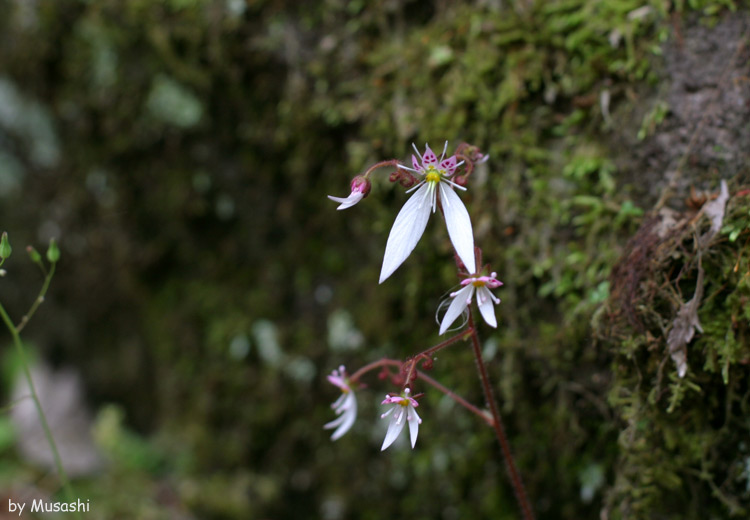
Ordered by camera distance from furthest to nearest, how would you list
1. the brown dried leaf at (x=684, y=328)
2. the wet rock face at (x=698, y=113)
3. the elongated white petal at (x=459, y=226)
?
the wet rock face at (x=698, y=113) → the brown dried leaf at (x=684, y=328) → the elongated white petal at (x=459, y=226)

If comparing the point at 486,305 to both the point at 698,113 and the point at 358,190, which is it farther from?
the point at 698,113

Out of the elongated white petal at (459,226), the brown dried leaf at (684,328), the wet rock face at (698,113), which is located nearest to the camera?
the elongated white petal at (459,226)

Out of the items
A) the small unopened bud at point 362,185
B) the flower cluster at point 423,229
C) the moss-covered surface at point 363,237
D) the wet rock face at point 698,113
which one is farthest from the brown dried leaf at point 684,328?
the small unopened bud at point 362,185

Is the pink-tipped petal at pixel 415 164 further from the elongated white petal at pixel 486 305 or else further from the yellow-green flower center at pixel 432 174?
the elongated white petal at pixel 486 305

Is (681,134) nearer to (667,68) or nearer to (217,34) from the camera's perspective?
(667,68)

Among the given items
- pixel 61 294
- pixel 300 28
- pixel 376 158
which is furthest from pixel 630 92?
pixel 61 294

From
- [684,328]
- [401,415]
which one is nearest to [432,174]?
[401,415]

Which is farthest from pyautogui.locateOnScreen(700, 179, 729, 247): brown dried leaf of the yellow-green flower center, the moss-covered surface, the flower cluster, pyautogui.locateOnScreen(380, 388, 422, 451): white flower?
pyautogui.locateOnScreen(380, 388, 422, 451): white flower

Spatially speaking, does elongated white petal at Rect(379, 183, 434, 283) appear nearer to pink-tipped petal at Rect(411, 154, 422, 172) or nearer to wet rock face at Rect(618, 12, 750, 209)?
pink-tipped petal at Rect(411, 154, 422, 172)
